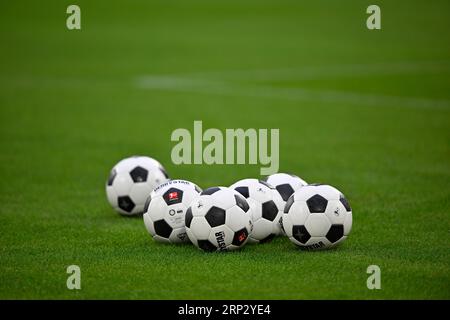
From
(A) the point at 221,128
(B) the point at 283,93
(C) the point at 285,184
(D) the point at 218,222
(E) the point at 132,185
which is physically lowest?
(D) the point at 218,222

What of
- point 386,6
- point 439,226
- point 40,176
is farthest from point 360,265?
point 386,6

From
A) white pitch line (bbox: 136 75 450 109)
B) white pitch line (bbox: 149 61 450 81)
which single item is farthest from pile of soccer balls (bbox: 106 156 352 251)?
white pitch line (bbox: 149 61 450 81)

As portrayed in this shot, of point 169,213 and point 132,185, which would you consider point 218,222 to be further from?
point 132,185

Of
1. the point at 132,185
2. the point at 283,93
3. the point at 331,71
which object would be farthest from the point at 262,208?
the point at 331,71

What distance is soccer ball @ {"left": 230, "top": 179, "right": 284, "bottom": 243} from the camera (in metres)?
10.3

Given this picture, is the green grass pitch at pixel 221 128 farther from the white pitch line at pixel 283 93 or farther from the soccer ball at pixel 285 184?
the soccer ball at pixel 285 184

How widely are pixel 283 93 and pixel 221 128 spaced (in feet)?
24.0

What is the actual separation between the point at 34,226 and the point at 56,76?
829 inches

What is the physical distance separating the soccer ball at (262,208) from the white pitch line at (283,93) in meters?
15.4

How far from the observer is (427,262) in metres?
9.49

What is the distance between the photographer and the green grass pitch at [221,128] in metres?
9.10

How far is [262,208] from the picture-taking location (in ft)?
34.0

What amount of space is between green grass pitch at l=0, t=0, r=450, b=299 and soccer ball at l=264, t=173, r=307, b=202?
2.45 ft
